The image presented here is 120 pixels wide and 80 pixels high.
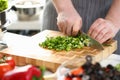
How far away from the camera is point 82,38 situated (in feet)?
4.87

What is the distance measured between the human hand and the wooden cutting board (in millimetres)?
107

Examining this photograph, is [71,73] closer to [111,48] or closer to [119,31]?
[111,48]

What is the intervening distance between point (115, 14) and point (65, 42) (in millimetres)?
279

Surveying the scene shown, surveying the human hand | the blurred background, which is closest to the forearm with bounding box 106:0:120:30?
the human hand

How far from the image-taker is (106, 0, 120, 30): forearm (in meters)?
1.54

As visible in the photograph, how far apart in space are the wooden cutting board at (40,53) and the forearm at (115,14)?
0.10 m

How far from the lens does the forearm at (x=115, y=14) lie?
60.8 inches

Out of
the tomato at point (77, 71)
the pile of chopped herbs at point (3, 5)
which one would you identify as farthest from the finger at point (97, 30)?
the tomato at point (77, 71)

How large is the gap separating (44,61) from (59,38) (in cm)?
24

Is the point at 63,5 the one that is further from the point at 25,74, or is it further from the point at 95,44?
the point at 25,74

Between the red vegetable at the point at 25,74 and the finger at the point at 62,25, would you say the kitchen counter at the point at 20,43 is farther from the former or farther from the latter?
the red vegetable at the point at 25,74

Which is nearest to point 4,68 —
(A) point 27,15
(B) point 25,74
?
(B) point 25,74

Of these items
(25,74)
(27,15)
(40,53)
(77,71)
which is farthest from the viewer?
(27,15)

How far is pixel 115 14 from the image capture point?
155 centimetres
